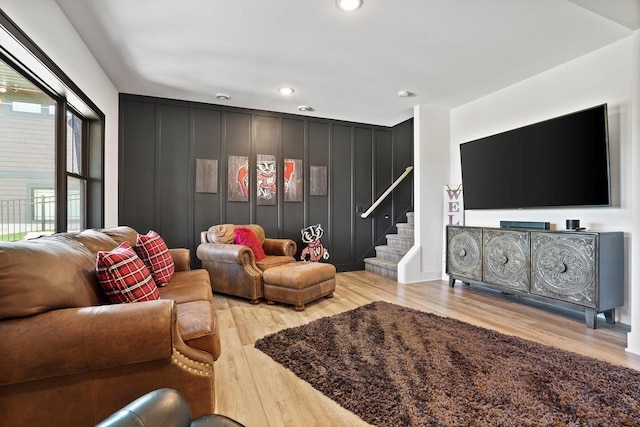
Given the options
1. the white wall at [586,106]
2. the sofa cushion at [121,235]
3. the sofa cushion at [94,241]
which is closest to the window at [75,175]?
the sofa cushion at [121,235]

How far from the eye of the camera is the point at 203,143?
415cm

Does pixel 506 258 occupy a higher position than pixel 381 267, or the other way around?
pixel 506 258

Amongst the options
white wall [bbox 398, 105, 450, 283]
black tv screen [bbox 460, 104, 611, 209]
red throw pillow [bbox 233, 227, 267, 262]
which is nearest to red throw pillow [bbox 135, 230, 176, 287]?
red throw pillow [bbox 233, 227, 267, 262]

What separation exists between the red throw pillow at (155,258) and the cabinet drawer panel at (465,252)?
3.26m

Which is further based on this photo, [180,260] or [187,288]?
[180,260]

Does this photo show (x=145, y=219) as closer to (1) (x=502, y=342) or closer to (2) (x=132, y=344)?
(2) (x=132, y=344)

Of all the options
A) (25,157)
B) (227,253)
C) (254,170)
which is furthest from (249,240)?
(25,157)

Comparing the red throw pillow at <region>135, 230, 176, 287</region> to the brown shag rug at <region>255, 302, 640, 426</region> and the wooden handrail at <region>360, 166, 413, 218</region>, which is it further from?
the wooden handrail at <region>360, 166, 413, 218</region>

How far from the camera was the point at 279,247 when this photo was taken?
387 cm

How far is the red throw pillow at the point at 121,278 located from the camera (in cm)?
143

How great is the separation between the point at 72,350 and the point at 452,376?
184cm

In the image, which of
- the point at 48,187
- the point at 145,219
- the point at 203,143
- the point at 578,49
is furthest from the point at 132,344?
the point at 578,49

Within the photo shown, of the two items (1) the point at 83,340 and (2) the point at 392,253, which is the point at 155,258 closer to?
(1) the point at 83,340

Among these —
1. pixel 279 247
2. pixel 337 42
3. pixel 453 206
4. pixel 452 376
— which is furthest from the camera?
pixel 453 206
